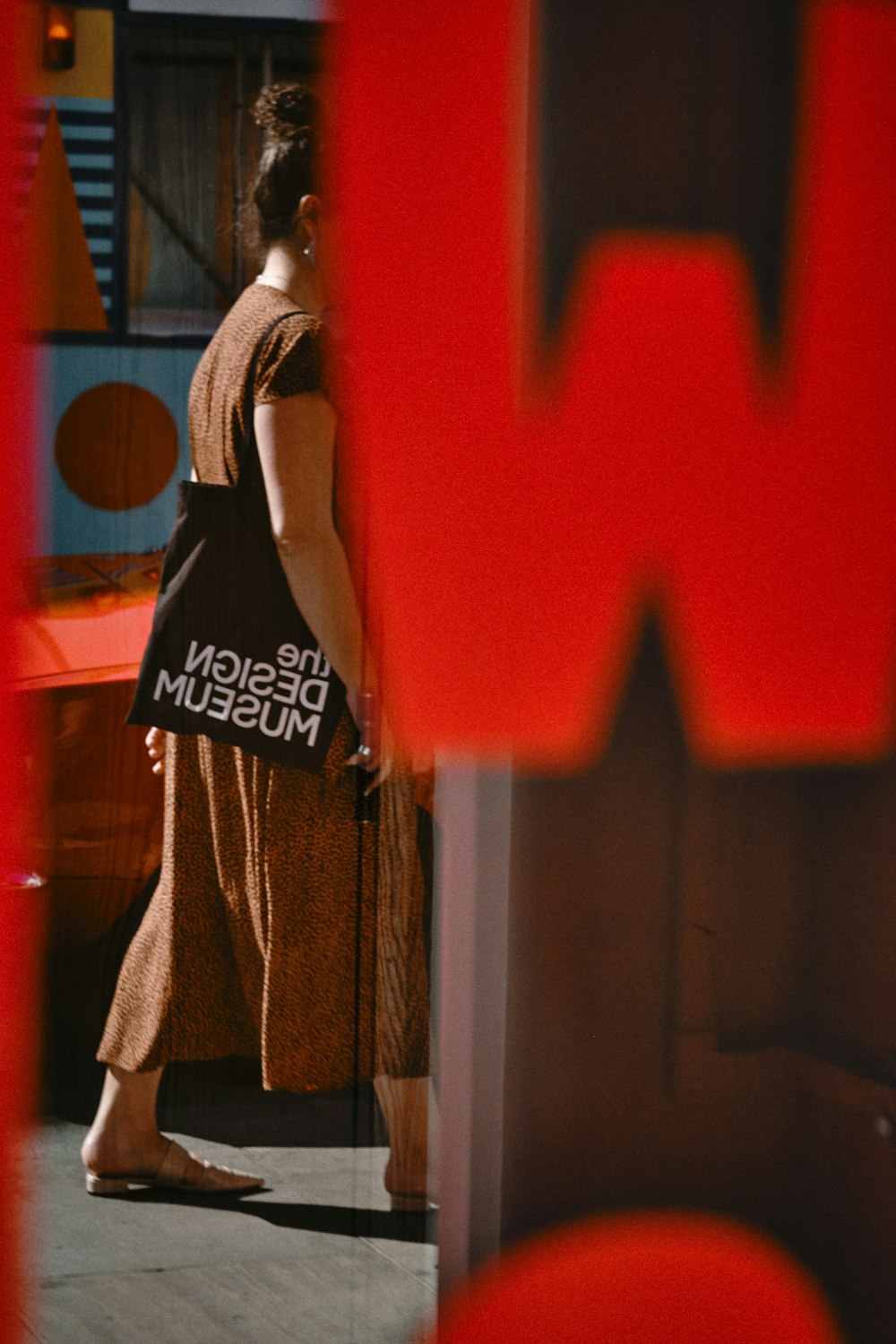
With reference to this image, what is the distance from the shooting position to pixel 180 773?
2.11 metres

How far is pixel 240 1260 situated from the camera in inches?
86.4

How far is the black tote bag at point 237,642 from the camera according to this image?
208 cm

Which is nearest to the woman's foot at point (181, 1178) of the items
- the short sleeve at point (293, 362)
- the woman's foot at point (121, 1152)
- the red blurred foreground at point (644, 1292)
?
the woman's foot at point (121, 1152)

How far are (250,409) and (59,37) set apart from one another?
1.53ft

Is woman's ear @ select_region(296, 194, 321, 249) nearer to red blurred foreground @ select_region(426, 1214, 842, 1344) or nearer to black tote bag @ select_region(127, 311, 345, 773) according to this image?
black tote bag @ select_region(127, 311, 345, 773)

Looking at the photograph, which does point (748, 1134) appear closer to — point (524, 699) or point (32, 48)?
point (524, 699)

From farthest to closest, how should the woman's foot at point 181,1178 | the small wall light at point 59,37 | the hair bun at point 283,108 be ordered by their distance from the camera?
the woman's foot at point 181,1178, the hair bun at point 283,108, the small wall light at point 59,37

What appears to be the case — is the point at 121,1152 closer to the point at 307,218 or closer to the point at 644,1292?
the point at 644,1292

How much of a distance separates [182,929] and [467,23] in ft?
3.79

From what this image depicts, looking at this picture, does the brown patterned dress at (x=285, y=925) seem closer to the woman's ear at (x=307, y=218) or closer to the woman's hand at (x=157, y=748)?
the woman's hand at (x=157, y=748)

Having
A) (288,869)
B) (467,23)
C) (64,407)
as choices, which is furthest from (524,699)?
(467,23)

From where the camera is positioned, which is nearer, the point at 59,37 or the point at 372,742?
the point at 59,37

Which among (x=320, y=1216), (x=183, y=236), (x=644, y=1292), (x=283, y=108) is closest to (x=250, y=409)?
(x=183, y=236)

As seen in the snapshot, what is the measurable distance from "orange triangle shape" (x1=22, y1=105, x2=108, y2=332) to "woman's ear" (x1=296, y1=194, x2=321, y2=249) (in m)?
0.25
